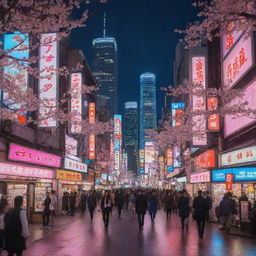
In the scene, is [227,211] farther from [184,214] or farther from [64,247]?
[64,247]

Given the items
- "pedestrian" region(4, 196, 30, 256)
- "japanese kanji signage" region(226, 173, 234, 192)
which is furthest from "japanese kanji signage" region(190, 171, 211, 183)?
"pedestrian" region(4, 196, 30, 256)

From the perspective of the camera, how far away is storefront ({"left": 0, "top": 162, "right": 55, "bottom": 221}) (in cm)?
1898

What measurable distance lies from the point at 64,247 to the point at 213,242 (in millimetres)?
5354

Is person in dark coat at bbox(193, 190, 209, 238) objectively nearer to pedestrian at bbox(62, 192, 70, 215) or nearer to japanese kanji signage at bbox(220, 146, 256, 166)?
japanese kanji signage at bbox(220, 146, 256, 166)

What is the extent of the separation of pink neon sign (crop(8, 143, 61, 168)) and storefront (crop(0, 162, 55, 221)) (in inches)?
14.2

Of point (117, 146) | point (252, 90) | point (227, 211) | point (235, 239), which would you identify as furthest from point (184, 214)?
point (117, 146)

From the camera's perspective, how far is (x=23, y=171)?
2083 centimetres

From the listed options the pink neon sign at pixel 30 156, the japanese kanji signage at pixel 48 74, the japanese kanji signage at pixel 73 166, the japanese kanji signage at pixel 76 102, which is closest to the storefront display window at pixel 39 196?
the pink neon sign at pixel 30 156

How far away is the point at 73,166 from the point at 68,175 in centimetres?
153

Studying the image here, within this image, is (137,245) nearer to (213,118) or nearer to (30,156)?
(30,156)

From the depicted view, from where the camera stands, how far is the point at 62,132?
3512cm

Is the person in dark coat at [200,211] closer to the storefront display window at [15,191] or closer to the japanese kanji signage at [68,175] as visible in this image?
the storefront display window at [15,191]

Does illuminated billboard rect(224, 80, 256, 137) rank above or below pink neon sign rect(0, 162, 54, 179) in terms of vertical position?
above

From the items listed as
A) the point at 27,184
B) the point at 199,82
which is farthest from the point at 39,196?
the point at 199,82
